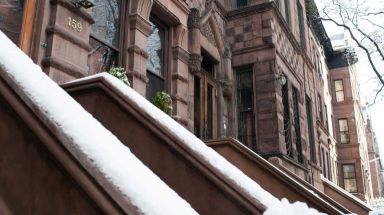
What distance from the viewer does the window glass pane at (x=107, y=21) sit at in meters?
6.51

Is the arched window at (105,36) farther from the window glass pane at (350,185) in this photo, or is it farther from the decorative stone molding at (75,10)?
the window glass pane at (350,185)

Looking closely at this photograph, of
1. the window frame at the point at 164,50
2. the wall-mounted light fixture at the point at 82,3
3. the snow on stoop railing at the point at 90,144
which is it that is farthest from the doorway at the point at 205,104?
the snow on stoop railing at the point at 90,144

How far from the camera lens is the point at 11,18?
490 cm

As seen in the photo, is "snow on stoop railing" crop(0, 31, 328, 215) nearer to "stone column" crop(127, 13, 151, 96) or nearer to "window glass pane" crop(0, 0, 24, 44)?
"window glass pane" crop(0, 0, 24, 44)

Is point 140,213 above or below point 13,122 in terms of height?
below

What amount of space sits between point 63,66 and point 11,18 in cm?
89

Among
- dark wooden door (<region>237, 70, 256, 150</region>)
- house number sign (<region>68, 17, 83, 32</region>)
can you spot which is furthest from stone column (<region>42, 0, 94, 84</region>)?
dark wooden door (<region>237, 70, 256, 150</region>)

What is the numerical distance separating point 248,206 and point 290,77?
11.5 m


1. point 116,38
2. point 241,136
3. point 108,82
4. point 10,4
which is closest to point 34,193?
point 108,82

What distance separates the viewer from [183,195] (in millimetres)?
3012

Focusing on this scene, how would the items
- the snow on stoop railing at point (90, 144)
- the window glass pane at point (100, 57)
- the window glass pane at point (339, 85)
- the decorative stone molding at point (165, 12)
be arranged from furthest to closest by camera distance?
the window glass pane at point (339, 85) < the decorative stone molding at point (165, 12) < the window glass pane at point (100, 57) < the snow on stoop railing at point (90, 144)

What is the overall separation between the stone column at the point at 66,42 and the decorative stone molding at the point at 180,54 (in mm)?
2878

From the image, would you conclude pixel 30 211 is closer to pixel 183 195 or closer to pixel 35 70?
pixel 35 70

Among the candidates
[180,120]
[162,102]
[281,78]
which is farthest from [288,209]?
[281,78]
